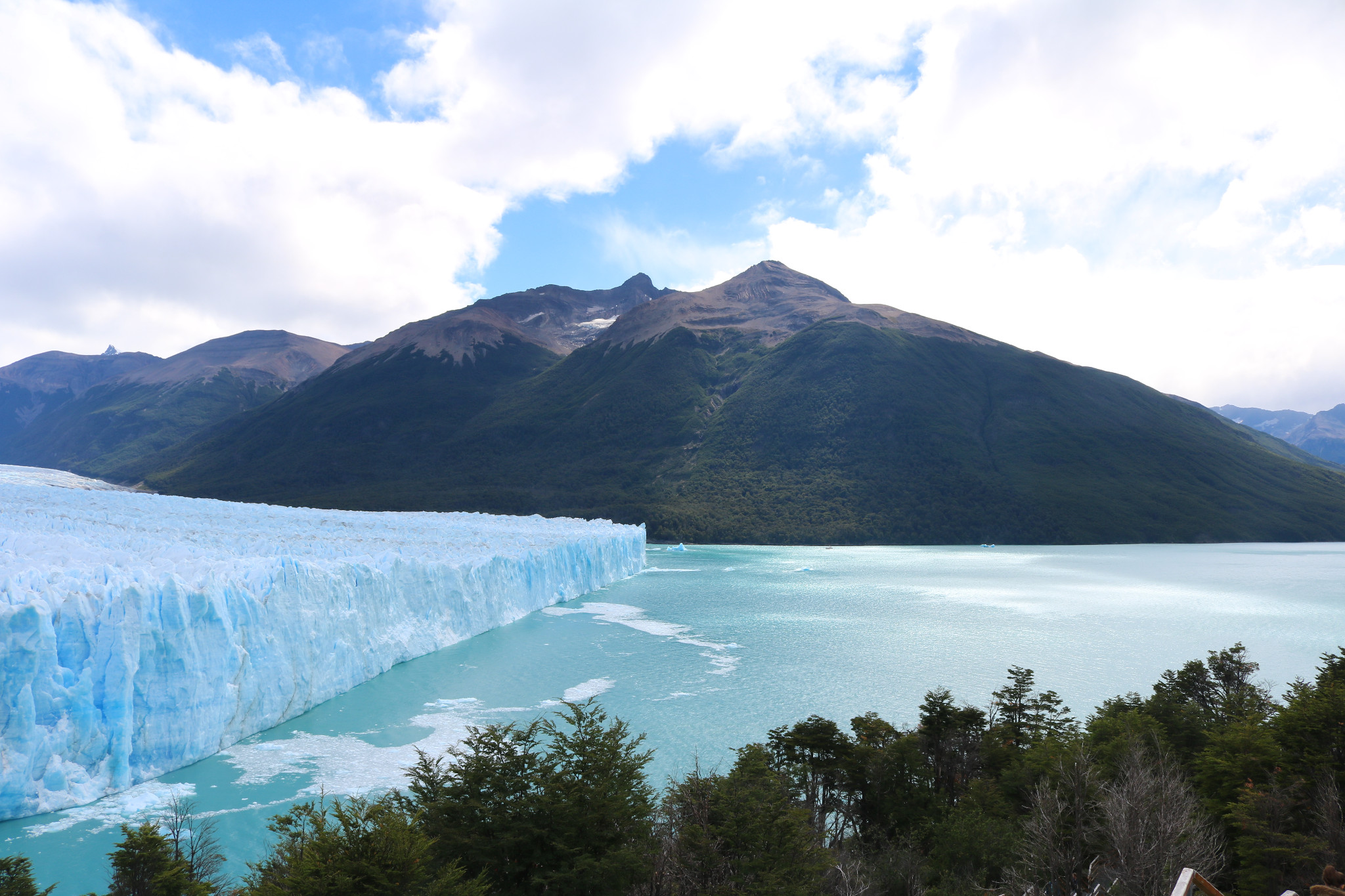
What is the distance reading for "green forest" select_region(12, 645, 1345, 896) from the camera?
7.14 m

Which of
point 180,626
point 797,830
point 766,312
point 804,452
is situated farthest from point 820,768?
point 766,312

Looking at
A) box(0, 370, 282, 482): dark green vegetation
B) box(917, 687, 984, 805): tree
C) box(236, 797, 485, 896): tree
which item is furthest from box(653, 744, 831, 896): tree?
box(0, 370, 282, 482): dark green vegetation

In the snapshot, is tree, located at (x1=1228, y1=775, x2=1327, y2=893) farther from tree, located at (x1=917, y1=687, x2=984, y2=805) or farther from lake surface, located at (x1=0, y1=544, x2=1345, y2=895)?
lake surface, located at (x1=0, y1=544, x2=1345, y2=895)

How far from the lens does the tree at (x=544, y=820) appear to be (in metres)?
7.50

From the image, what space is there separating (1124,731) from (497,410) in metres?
111

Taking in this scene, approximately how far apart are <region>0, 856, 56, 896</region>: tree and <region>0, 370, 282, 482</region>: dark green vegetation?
132m

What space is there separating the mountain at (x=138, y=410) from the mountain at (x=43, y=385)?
2.01ft

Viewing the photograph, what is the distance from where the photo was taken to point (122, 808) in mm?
11234

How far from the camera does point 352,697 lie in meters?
18.5

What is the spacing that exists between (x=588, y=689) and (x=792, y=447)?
74.5 meters

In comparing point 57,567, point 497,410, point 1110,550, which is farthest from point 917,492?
point 57,567

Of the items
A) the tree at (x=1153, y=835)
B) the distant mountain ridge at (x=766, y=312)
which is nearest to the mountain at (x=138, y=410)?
the distant mountain ridge at (x=766, y=312)

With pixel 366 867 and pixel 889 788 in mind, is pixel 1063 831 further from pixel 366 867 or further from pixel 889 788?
pixel 366 867

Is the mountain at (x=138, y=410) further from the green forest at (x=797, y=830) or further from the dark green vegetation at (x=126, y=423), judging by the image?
the green forest at (x=797, y=830)
